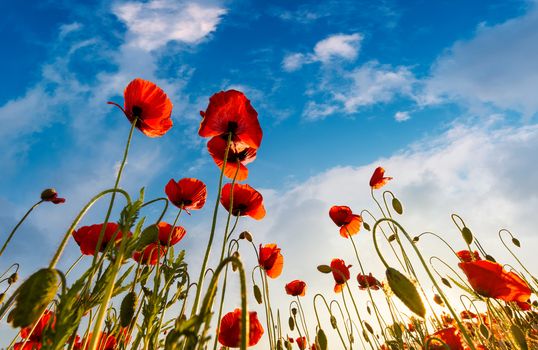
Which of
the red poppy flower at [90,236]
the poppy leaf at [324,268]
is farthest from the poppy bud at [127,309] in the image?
the poppy leaf at [324,268]

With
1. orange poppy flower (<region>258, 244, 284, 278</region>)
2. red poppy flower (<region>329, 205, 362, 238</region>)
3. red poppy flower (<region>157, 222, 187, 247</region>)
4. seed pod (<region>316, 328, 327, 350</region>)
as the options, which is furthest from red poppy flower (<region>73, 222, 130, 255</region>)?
red poppy flower (<region>329, 205, 362, 238</region>)

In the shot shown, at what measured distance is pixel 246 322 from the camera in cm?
71

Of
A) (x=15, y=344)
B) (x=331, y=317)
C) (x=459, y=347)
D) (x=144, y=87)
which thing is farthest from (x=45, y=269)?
(x=331, y=317)

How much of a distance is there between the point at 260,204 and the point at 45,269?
1.94 meters

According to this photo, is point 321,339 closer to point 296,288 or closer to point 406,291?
point 406,291

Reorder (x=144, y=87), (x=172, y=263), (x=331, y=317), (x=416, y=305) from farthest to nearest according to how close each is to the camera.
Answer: (x=331, y=317) < (x=144, y=87) < (x=172, y=263) < (x=416, y=305)

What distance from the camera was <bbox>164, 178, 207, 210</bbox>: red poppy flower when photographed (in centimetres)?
276

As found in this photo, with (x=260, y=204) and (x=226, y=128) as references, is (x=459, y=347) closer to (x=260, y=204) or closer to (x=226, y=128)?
(x=260, y=204)

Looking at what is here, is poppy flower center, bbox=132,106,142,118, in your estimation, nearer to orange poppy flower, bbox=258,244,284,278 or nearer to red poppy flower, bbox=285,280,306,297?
orange poppy flower, bbox=258,244,284,278

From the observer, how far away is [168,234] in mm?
2662

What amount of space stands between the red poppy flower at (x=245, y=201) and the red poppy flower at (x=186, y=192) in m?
0.23

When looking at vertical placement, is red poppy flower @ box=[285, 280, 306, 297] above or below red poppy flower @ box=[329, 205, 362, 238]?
below

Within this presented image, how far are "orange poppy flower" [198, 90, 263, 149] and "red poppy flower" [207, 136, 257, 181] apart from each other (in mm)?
97

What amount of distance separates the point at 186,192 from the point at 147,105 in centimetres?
85
